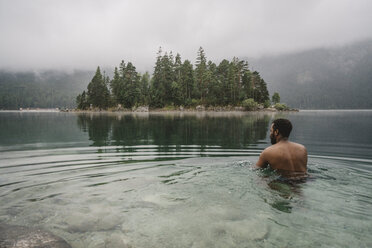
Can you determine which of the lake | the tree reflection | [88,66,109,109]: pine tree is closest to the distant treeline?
[88,66,109,109]: pine tree

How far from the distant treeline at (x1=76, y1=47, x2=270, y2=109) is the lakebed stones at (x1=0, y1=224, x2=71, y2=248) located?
102473mm

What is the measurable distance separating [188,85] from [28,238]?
106 meters

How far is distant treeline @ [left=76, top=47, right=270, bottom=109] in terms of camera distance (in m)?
105

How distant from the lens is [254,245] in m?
3.76

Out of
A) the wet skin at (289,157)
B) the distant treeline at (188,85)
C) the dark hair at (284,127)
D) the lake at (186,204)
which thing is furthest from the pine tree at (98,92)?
the wet skin at (289,157)

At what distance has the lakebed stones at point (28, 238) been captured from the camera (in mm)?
3479

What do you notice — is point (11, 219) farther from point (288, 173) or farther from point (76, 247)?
point (288, 173)

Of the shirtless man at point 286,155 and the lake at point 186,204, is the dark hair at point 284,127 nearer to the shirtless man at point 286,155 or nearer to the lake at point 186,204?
the shirtless man at point 286,155

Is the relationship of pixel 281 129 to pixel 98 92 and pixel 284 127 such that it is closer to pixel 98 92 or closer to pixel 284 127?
pixel 284 127

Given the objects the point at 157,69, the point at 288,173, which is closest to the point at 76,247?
the point at 288,173

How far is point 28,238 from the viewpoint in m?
3.67

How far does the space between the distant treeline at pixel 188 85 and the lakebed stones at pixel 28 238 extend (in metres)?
102

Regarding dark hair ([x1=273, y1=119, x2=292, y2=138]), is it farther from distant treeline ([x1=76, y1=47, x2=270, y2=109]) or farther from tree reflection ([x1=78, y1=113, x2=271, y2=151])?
distant treeline ([x1=76, y1=47, x2=270, y2=109])

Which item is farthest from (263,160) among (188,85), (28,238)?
(188,85)
